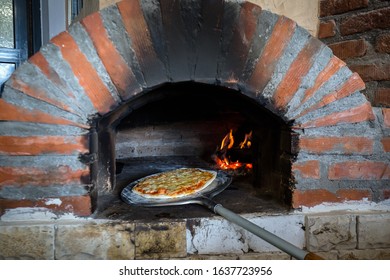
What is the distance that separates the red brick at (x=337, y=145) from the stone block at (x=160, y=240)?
1.95 ft

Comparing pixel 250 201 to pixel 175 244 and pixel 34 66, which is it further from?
pixel 34 66

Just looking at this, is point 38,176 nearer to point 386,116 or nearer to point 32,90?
point 32,90

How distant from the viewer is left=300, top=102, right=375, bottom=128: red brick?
1155mm

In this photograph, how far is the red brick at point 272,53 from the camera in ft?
3.68

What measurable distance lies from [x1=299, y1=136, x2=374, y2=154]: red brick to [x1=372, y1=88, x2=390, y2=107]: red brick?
0.22m

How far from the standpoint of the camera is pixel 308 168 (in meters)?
1.18

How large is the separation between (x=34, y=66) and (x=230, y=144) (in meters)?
1.32

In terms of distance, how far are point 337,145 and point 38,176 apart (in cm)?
117

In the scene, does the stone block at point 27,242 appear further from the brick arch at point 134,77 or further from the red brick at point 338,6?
the red brick at point 338,6

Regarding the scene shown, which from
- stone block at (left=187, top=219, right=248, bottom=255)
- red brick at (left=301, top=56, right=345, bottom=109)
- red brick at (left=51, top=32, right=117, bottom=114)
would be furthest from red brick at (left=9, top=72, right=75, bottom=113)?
red brick at (left=301, top=56, right=345, bottom=109)

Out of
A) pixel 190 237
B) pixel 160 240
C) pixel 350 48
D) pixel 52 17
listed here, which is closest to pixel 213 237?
pixel 190 237

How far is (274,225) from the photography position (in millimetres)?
1145

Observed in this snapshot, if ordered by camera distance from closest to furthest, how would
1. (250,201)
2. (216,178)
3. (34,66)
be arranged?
(34,66) → (250,201) → (216,178)

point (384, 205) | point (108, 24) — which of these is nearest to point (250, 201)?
point (384, 205)
